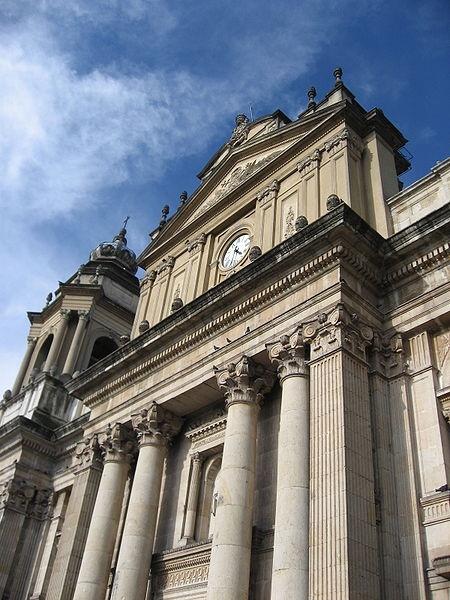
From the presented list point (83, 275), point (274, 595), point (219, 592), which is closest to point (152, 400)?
point (219, 592)

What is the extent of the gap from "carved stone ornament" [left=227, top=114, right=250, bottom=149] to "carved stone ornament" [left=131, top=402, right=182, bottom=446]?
33.5ft

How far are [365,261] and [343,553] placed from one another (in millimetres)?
6305

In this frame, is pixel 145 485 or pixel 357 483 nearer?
pixel 357 483

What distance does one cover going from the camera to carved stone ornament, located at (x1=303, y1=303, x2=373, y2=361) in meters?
12.9

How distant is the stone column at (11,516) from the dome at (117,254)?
15.1m

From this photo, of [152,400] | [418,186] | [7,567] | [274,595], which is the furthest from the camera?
[7,567]

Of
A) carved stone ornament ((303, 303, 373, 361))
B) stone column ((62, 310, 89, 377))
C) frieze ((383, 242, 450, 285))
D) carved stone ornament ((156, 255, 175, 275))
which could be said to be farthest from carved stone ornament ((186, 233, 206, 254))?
stone column ((62, 310, 89, 377))

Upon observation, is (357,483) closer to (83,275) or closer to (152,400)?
(152,400)

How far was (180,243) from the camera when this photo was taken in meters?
22.8

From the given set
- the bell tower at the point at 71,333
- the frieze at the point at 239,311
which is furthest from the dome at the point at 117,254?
the frieze at the point at 239,311

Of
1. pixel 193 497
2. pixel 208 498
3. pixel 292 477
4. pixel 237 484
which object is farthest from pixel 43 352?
pixel 292 477

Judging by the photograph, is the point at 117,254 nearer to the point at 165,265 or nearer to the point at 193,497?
the point at 165,265

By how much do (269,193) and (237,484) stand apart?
9223 millimetres

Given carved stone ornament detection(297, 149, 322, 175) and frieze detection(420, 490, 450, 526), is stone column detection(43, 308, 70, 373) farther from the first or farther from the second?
frieze detection(420, 490, 450, 526)
